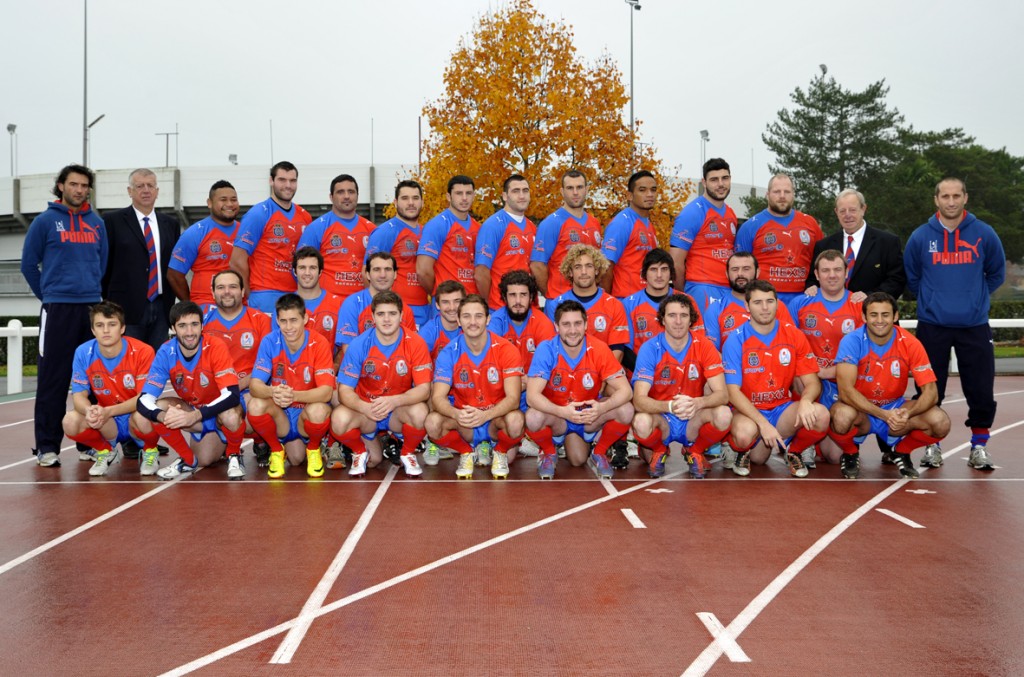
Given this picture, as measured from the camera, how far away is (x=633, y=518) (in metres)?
5.66

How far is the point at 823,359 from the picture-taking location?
7.64m

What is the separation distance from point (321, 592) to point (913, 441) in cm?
499

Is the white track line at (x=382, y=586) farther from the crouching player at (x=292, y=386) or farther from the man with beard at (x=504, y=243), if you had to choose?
the man with beard at (x=504, y=243)

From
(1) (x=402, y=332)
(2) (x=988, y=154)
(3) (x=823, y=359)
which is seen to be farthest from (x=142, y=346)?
(2) (x=988, y=154)

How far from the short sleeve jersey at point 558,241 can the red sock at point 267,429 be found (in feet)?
9.31

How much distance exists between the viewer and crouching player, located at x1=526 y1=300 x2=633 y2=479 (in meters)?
6.91

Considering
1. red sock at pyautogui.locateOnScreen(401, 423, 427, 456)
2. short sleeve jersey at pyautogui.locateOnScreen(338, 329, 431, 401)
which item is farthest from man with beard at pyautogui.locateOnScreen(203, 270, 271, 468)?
red sock at pyautogui.locateOnScreen(401, 423, 427, 456)

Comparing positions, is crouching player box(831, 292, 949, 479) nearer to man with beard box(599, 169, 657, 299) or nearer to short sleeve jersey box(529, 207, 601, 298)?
man with beard box(599, 169, 657, 299)

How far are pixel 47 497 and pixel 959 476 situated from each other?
6833 mm

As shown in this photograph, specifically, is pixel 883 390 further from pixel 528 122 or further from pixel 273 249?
pixel 528 122

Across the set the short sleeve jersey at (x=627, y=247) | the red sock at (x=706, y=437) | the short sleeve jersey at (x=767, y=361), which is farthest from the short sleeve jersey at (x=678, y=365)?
the short sleeve jersey at (x=627, y=247)

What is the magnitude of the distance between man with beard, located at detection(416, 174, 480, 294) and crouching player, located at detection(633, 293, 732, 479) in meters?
2.17

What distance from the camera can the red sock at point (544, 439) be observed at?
7059mm

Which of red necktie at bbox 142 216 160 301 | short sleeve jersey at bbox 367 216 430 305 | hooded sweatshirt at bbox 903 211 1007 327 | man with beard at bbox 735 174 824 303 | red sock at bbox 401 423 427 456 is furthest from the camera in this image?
short sleeve jersey at bbox 367 216 430 305
